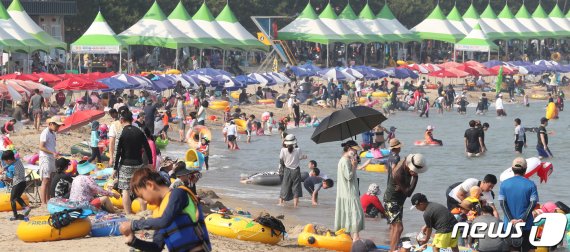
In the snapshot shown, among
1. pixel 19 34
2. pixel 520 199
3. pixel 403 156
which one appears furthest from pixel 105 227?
pixel 19 34

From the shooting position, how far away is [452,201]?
577 inches

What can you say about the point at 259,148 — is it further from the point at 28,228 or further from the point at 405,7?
the point at 405,7

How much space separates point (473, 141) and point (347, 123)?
1468cm

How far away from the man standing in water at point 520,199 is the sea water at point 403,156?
4755 millimetres

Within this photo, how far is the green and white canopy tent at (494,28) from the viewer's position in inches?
2719

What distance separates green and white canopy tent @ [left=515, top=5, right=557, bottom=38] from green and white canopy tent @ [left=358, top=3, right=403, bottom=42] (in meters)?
13.5

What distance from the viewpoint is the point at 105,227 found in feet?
43.0

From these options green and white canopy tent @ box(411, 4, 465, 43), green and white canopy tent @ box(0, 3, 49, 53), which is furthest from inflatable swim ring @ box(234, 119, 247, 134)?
green and white canopy tent @ box(411, 4, 465, 43)

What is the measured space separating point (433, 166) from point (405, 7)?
152ft

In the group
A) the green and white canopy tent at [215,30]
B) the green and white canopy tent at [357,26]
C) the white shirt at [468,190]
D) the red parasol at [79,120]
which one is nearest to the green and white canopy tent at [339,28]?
the green and white canopy tent at [357,26]

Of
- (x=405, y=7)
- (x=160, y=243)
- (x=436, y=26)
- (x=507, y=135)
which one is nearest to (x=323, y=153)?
(x=507, y=135)

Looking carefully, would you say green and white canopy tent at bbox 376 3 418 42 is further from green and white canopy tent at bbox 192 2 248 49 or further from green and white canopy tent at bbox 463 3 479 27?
green and white canopy tent at bbox 192 2 248 49

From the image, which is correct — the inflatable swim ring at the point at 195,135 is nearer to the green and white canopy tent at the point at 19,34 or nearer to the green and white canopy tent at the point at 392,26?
the green and white canopy tent at the point at 19,34

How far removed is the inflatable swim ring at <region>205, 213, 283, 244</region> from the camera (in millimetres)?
14039
